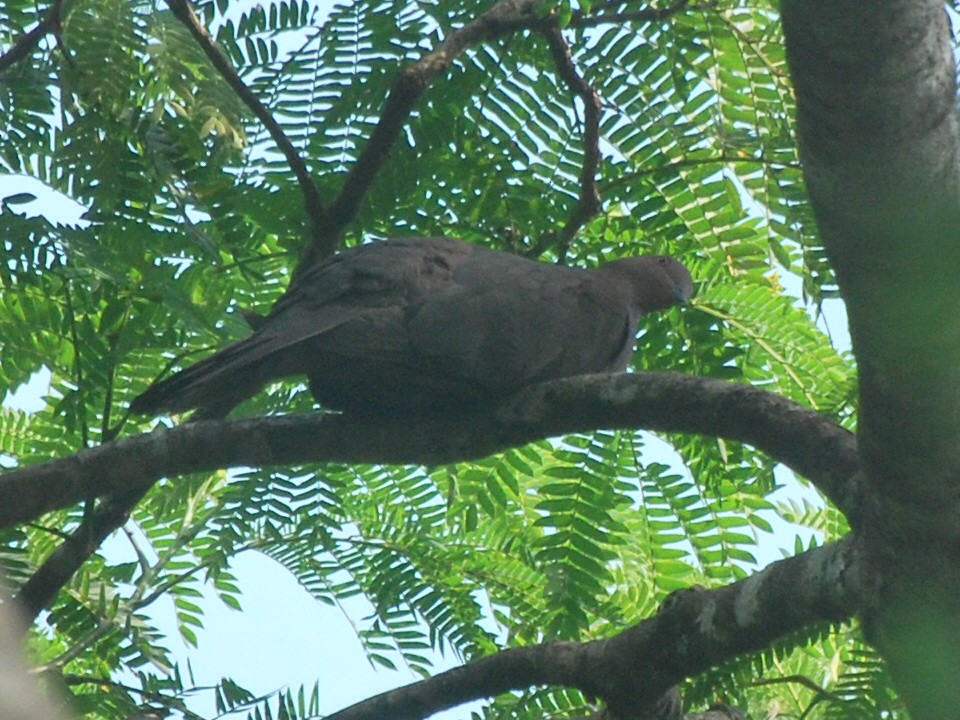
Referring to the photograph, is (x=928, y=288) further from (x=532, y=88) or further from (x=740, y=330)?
(x=532, y=88)

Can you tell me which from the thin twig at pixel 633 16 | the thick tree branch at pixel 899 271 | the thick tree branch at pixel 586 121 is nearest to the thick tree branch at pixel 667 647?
the thick tree branch at pixel 899 271

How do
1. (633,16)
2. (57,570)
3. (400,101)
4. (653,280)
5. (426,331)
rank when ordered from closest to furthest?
1. (57,570)
2. (400,101)
3. (426,331)
4. (633,16)
5. (653,280)

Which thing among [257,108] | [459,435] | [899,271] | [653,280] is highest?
[257,108]

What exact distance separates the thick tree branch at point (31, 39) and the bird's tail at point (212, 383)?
3.84 ft

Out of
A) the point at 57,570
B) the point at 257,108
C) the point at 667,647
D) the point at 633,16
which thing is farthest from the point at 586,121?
the point at 57,570

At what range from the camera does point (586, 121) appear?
4.36 m

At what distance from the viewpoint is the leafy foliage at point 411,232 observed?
154 inches

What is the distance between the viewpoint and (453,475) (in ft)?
14.6

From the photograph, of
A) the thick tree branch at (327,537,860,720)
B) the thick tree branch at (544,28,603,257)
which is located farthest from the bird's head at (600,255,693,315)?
the thick tree branch at (327,537,860,720)

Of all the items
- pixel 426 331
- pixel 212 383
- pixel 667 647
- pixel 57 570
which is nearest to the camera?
pixel 667 647

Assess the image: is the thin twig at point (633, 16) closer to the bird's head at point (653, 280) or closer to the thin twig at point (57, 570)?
the bird's head at point (653, 280)

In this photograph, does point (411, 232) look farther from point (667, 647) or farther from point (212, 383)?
point (667, 647)

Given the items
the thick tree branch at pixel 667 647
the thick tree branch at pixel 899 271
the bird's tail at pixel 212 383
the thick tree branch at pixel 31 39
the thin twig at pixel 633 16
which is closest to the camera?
the thick tree branch at pixel 899 271

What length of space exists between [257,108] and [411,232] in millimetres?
738
